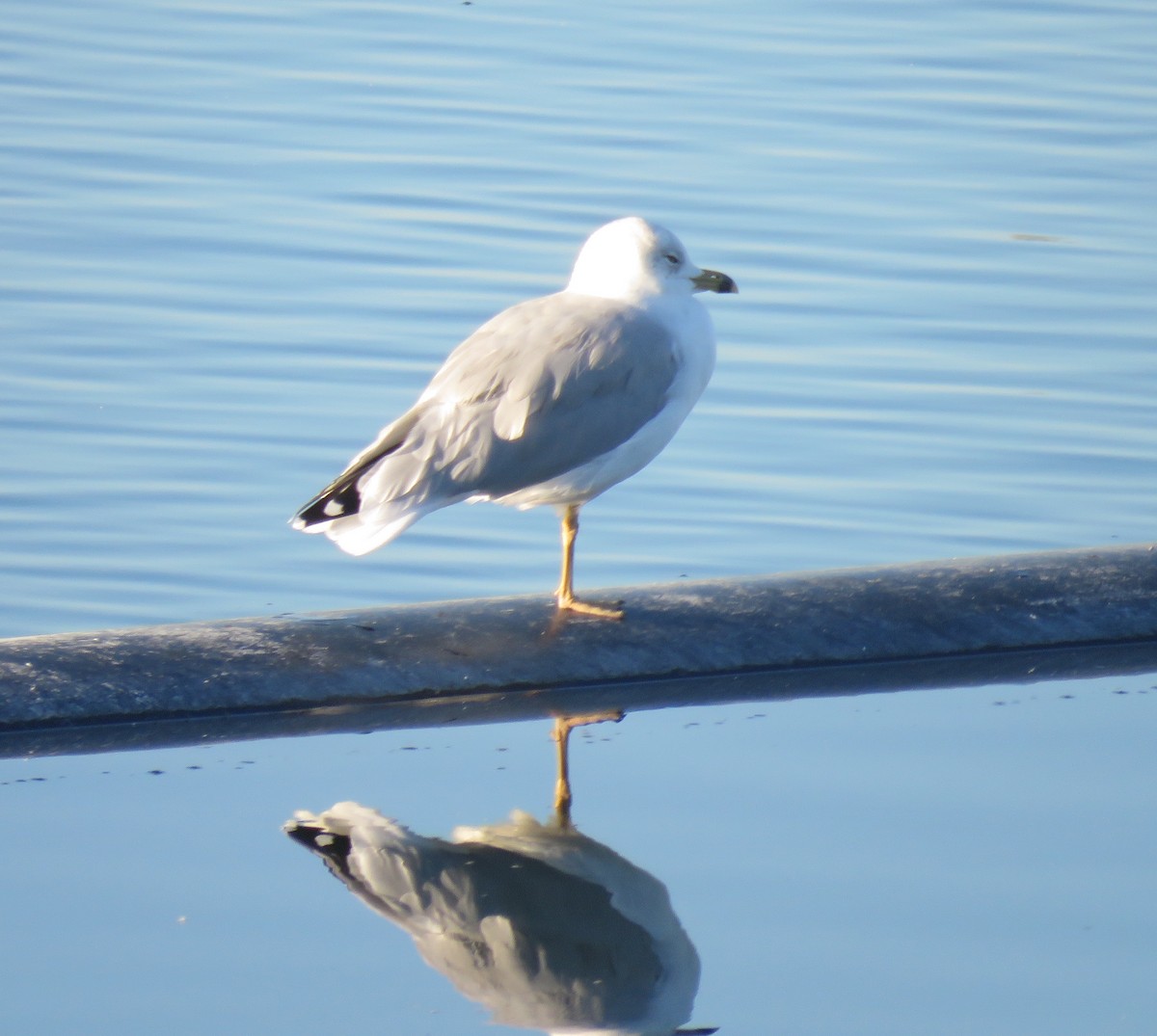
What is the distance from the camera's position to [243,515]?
24.7 feet

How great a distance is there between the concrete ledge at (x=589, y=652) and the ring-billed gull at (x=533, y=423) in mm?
178

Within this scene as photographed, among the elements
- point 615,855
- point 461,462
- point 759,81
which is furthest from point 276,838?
point 759,81

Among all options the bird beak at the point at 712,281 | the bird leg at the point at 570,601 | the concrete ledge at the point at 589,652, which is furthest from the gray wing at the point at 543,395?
the bird beak at the point at 712,281

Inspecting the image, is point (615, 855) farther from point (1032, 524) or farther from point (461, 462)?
point (1032, 524)

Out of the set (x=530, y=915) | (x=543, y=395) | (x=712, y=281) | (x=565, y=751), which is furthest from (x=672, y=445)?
(x=530, y=915)

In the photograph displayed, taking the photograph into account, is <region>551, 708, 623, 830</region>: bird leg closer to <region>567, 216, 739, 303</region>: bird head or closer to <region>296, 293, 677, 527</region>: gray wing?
<region>296, 293, 677, 527</region>: gray wing

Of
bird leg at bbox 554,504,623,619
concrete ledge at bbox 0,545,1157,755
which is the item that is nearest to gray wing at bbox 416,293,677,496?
bird leg at bbox 554,504,623,619

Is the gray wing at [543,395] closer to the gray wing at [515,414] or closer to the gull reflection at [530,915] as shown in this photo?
the gray wing at [515,414]

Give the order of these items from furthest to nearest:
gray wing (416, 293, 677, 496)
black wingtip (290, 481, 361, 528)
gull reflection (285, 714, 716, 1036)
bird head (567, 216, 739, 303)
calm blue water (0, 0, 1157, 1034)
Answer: bird head (567, 216, 739, 303) < gray wing (416, 293, 677, 496) < black wingtip (290, 481, 361, 528) < calm blue water (0, 0, 1157, 1034) < gull reflection (285, 714, 716, 1036)

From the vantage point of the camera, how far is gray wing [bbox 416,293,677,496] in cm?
508

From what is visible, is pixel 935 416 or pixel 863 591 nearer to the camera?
pixel 863 591

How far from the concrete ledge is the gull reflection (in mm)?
554

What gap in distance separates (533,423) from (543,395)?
0.07 meters

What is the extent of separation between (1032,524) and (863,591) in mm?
2721
